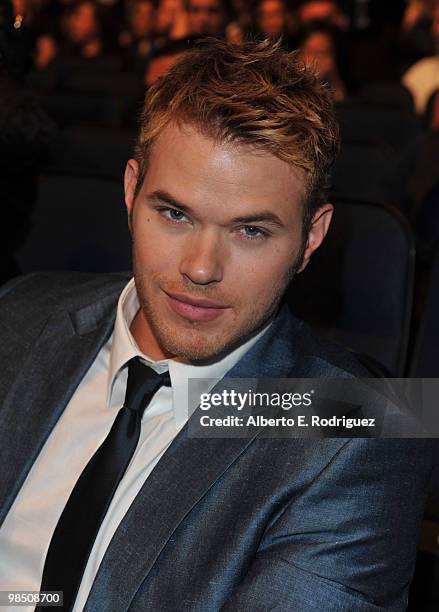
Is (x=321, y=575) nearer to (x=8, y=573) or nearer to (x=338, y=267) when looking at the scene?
(x=8, y=573)

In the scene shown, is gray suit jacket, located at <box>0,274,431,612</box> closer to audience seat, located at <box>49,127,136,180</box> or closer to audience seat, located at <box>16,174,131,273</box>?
audience seat, located at <box>16,174,131,273</box>

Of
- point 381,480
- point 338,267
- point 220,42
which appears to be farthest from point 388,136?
point 381,480

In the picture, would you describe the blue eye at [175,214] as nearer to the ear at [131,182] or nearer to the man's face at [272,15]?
the ear at [131,182]

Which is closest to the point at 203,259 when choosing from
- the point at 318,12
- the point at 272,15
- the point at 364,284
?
the point at 364,284

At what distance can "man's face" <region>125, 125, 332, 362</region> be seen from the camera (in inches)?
42.7

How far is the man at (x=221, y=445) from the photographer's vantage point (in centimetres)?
104

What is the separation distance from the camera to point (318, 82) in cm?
117

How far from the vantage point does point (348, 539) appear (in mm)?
1029

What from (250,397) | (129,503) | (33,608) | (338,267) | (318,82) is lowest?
(33,608)

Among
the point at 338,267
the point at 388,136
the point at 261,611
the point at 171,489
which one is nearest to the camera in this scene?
the point at 261,611

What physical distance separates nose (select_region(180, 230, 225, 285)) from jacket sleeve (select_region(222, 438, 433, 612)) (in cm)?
27

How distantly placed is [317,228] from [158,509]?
0.43 metres

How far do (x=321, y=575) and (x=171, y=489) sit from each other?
0.73 feet

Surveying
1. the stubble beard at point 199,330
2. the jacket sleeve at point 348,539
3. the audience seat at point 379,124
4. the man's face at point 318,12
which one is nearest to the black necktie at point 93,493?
the stubble beard at point 199,330
